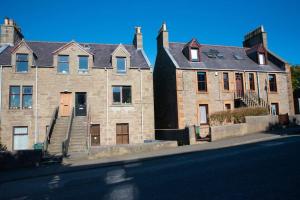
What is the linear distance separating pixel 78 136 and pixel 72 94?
5014 millimetres

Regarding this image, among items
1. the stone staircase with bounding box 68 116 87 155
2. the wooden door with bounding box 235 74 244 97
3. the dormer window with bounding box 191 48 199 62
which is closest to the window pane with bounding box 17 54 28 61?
the stone staircase with bounding box 68 116 87 155

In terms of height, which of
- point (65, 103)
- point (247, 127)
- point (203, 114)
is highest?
point (65, 103)

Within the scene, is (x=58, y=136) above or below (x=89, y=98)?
below

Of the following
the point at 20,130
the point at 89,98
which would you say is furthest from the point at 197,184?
the point at 20,130

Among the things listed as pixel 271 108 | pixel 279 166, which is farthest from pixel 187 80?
pixel 279 166

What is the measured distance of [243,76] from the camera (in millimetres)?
29359

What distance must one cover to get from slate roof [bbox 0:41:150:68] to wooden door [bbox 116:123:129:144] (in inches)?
239

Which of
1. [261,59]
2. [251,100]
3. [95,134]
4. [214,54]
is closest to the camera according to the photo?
[95,134]

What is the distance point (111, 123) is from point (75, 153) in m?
6.82

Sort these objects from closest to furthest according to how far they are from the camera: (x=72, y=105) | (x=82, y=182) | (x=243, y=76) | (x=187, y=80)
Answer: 1. (x=82, y=182)
2. (x=72, y=105)
3. (x=187, y=80)
4. (x=243, y=76)

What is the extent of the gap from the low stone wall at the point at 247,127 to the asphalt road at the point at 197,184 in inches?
364

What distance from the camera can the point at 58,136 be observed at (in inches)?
832

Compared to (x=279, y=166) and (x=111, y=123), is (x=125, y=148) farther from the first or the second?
(x=279, y=166)

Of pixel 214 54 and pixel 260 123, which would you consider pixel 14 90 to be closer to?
pixel 214 54
